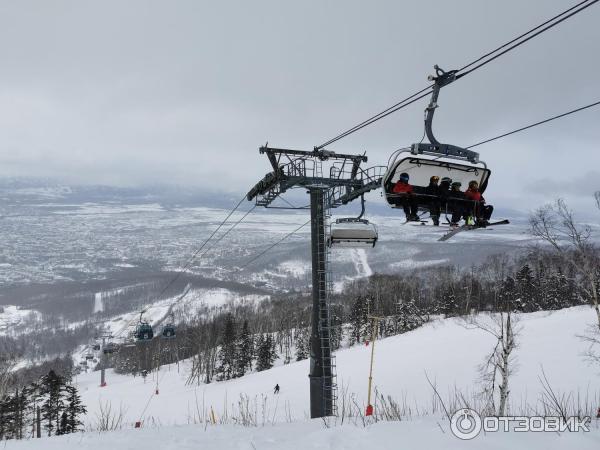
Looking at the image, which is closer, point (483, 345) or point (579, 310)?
point (483, 345)

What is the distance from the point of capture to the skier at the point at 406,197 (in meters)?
8.52

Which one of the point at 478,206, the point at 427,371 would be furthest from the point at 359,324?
the point at 478,206

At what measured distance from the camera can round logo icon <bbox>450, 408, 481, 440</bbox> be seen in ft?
15.9

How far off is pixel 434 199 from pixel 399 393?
29.6 m

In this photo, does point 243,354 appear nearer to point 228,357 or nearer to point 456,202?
point 228,357

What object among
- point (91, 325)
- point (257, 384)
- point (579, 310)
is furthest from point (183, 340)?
point (91, 325)

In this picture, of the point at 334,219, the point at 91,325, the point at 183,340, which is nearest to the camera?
the point at 334,219

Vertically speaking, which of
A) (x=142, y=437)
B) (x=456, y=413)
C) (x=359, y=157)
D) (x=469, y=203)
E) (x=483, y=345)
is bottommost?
(x=483, y=345)

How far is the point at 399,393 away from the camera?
112 feet

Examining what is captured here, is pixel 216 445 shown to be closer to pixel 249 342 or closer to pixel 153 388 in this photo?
pixel 153 388

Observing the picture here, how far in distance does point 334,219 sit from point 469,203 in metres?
5.08

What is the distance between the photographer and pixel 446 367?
131 ft

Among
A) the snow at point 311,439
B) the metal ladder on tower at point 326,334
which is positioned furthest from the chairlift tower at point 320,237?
the snow at point 311,439

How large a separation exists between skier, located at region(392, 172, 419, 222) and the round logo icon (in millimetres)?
4220
